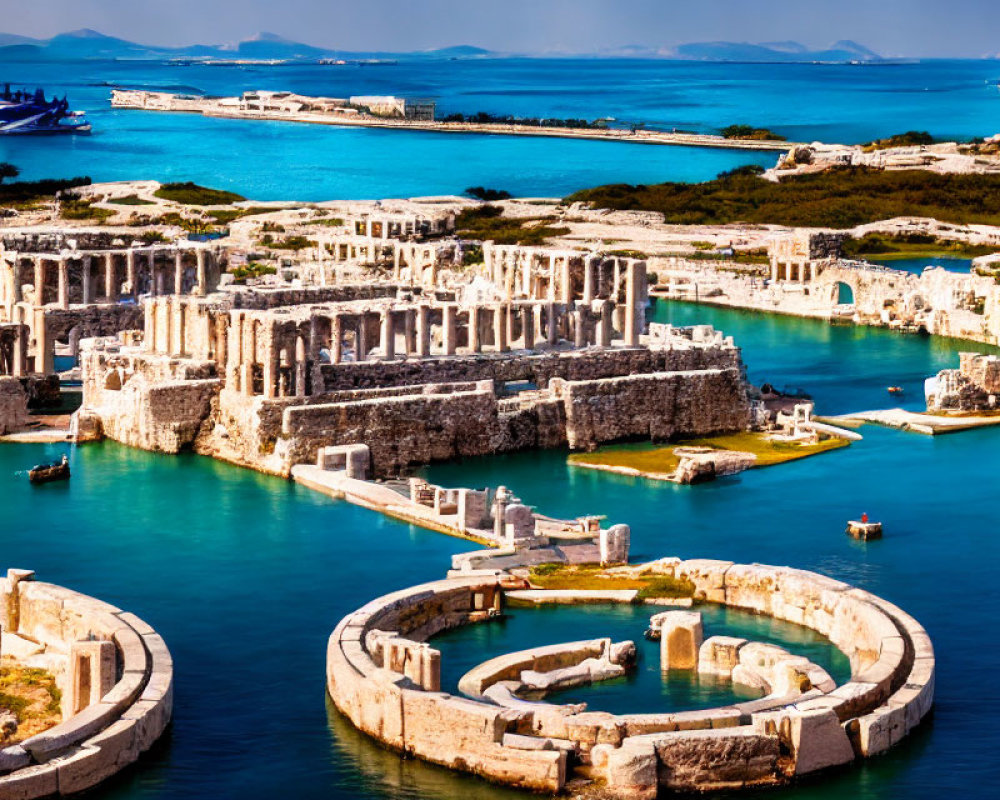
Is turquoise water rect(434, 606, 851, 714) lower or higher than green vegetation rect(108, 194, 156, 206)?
lower

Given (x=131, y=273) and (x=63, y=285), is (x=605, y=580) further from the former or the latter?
(x=131, y=273)

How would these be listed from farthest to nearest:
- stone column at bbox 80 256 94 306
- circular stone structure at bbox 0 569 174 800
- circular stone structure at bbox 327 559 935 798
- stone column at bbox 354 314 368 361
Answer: stone column at bbox 80 256 94 306, stone column at bbox 354 314 368 361, circular stone structure at bbox 327 559 935 798, circular stone structure at bbox 0 569 174 800

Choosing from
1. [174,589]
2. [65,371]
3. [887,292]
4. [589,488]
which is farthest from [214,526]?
[887,292]

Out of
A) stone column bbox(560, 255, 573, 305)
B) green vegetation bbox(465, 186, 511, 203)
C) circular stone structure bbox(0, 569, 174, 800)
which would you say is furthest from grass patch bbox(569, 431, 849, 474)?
green vegetation bbox(465, 186, 511, 203)

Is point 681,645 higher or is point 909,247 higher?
point 681,645

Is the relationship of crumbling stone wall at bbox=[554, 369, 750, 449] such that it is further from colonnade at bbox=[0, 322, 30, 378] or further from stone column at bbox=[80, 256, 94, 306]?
stone column at bbox=[80, 256, 94, 306]

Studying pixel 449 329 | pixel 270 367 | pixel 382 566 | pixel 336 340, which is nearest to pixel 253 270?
pixel 449 329
